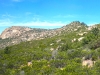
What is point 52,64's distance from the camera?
79875mm

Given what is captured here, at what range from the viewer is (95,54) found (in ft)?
284

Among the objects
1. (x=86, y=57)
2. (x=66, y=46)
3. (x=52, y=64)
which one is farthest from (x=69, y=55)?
(x=66, y=46)

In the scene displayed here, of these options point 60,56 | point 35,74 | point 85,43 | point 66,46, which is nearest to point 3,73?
point 35,74

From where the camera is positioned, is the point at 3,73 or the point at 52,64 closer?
the point at 3,73

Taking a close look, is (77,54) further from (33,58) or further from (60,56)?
(33,58)

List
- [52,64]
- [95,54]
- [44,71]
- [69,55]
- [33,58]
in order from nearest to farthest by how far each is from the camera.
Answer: [44,71] < [52,64] < [95,54] < [69,55] < [33,58]

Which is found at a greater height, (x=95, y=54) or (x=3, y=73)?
(x=95, y=54)

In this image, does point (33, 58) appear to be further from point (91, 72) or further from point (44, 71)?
point (91, 72)

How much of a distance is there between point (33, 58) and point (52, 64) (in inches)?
1159

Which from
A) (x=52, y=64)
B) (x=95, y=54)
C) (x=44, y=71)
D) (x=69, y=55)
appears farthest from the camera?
(x=69, y=55)

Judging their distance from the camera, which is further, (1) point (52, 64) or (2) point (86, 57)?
(2) point (86, 57)

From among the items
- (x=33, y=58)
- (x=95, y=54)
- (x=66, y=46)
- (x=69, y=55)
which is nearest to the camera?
(x=95, y=54)

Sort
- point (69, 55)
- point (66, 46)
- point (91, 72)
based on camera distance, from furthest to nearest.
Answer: point (66, 46) < point (69, 55) < point (91, 72)

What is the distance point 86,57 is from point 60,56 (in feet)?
49.8
